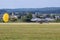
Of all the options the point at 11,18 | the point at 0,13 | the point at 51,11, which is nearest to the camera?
the point at 11,18

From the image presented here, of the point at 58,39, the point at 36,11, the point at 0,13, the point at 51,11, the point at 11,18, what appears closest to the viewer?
the point at 58,39

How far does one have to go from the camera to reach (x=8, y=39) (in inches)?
555

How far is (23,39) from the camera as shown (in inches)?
557

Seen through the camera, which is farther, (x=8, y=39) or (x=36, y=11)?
(x=36, y=11)

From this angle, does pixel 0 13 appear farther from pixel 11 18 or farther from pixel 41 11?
pixel 41 11

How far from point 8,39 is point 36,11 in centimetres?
6392

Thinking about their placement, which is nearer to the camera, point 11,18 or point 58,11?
point 11,18

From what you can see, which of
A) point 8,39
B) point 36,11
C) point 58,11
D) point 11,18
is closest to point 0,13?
point 11,18

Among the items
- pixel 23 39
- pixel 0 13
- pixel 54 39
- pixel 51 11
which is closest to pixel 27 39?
pixel 23 39

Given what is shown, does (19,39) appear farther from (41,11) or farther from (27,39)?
(41,11)

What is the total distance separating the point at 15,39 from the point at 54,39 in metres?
1.94

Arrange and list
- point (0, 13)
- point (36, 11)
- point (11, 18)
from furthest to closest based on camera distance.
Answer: point (36, 11)
point (0, 13)
point (11, 18)

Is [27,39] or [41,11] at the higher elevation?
[27,39]

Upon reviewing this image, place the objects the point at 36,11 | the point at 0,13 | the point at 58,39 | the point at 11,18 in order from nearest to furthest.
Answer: the point at 58,39 → the point at 11,18 → the point at 0,13 → the point at 36,11
